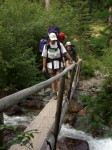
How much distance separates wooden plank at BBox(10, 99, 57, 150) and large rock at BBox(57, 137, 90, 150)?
1779mm

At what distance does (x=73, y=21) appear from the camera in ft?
50.3

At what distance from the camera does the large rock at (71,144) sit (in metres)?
6.30

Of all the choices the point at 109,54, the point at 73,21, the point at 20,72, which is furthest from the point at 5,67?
the point at 73,21

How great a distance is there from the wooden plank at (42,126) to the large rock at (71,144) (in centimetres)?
178

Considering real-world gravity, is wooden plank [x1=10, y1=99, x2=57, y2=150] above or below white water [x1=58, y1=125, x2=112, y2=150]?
above

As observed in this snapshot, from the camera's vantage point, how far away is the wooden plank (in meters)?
2.84

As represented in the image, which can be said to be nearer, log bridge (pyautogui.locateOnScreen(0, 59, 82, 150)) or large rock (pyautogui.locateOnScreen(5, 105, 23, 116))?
log bridge (pyautogui.locateOnScreen(0, 59, 82, 150))

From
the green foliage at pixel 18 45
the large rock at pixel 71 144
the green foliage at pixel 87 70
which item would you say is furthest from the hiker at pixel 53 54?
the green foliage at pixel 87 70

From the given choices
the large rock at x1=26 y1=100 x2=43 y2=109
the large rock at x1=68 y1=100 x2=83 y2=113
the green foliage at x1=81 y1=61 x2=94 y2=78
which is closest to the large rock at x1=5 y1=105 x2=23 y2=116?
the large rock at x1=26 y1=100 x2=43 y2=109

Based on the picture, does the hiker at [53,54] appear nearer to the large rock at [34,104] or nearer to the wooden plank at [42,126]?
the wooden plank at [42,126]

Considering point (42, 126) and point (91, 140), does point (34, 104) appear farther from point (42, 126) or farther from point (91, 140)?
point (42, 126)

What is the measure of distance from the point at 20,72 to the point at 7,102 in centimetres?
861

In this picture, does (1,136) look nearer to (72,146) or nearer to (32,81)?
(72,146)

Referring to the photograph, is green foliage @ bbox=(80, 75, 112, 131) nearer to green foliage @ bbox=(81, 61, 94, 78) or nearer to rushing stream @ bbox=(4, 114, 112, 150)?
rushing stream @ bbox=(4, 114, 112, 150)
